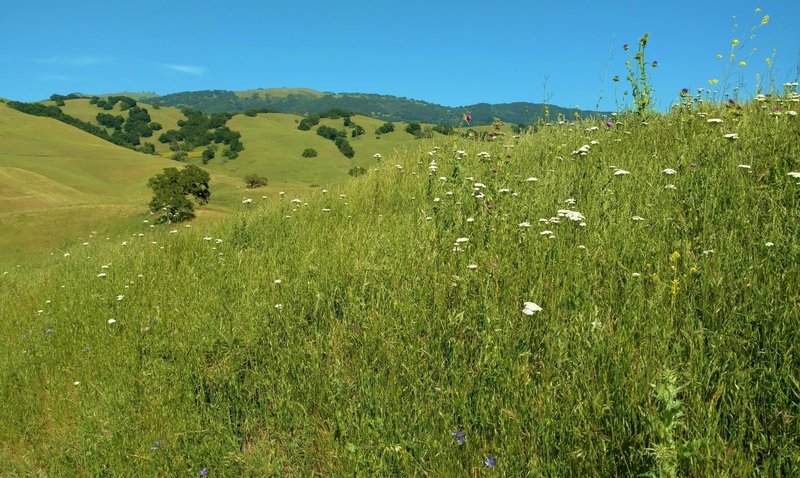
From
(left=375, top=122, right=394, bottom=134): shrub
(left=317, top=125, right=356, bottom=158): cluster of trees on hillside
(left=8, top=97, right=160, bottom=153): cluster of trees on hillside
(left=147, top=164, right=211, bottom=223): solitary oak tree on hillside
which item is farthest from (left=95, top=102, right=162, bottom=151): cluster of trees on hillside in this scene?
(left=147, top=164, right=211, bottom=223): solitary oak tree on hillside

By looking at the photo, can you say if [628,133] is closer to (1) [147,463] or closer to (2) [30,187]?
(1) [147,463]

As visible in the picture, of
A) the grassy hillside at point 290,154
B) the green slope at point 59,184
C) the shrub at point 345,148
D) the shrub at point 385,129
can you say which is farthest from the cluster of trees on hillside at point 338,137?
the green slope at point 59,184

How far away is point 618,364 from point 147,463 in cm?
327

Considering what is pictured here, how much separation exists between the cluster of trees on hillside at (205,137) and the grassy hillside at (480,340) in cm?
15869

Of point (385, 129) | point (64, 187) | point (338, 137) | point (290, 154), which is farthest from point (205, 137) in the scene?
point (64, 187)

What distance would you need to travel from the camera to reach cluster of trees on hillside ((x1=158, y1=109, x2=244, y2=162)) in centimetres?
16075

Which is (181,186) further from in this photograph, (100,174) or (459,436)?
(459,436)

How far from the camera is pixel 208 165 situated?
153875mm

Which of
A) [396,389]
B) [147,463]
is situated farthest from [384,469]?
[147,463]

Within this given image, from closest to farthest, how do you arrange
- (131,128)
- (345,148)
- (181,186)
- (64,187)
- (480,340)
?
(480,340)
(181,186)
(64,187)
(345,148)
(131,128)

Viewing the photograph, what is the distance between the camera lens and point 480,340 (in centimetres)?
347

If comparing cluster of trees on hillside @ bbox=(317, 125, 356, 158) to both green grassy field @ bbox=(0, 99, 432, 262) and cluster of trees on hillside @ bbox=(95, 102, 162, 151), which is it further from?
cluster of trees on hillside @ bbox=(95, 102, 162, 151)

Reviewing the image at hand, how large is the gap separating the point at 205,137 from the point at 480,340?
191434 millimetres

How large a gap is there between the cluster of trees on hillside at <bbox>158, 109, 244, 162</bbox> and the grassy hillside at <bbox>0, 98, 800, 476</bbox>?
6248 inches
